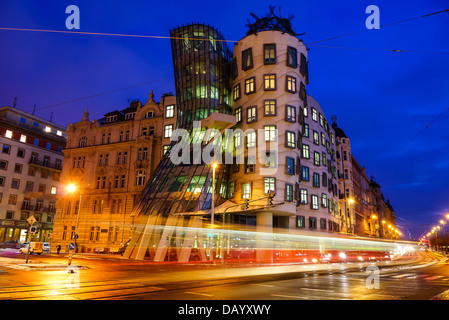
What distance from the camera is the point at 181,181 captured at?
45.0 m

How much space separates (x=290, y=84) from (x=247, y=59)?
725 cm

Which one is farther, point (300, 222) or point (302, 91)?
point (302, 91)

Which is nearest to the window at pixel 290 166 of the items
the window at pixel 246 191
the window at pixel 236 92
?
the window at pixel 246 191

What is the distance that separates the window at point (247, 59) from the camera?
155 ft

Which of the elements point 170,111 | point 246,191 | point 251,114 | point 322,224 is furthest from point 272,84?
point 322,224

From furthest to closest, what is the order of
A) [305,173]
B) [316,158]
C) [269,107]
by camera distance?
[316,158]
[305,173]
[269,107]

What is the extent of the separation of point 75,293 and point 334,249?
143 feet

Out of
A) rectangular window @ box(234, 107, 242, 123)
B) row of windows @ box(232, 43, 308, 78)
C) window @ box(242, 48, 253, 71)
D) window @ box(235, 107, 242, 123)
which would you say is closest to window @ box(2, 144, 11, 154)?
rectangular window @ box(234, 107, 242, 123)

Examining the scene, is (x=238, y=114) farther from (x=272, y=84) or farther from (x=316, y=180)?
(x=316, y=180)

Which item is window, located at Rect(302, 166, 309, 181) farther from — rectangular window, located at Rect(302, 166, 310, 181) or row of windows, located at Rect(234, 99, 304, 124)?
row of windows, located at Rect(234, 99, 304, 124)

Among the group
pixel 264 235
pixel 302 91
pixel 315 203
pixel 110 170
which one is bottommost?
pixel 264 235

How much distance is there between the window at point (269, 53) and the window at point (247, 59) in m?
2.13

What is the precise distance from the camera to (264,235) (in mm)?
43375
